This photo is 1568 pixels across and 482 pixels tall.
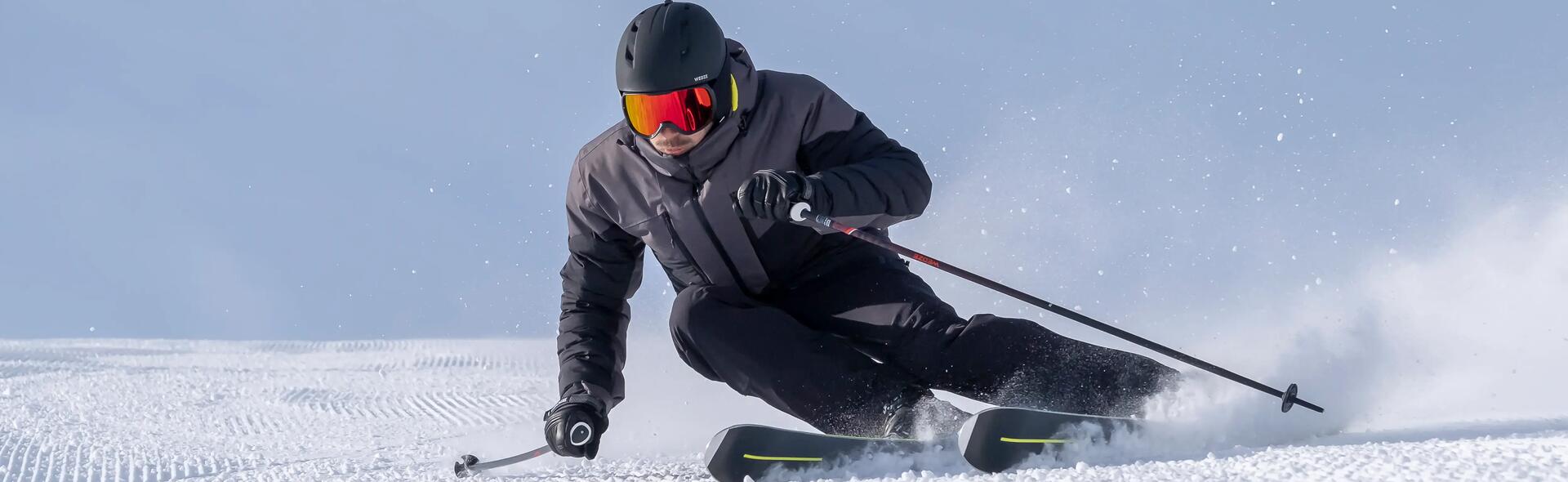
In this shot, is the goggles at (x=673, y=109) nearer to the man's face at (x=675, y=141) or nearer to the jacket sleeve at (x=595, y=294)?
the man's face at (x=675, y=141)

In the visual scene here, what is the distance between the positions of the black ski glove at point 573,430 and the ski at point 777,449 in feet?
1.89

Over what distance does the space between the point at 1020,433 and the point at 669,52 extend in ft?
4.06

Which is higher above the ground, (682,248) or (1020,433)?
(682,248)

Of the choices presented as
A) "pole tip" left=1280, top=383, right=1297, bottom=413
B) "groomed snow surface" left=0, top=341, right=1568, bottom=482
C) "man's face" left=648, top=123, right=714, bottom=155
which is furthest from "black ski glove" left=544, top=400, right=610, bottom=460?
"pole tip" left=1280, top=383, right=1297, bottom=413

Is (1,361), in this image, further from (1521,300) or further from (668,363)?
(1521,300)

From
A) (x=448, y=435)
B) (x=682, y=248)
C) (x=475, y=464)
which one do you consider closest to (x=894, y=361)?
(x=682, y=248)

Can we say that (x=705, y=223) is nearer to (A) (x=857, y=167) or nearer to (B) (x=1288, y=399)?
(A) (x=857, y=167)

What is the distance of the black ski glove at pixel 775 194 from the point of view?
92.0 inches

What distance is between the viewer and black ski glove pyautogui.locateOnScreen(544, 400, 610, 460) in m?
2.61

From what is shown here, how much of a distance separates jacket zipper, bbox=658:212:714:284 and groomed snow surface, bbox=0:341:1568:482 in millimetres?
518

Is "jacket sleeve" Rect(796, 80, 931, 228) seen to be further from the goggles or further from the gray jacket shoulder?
the gray jacket shoulder

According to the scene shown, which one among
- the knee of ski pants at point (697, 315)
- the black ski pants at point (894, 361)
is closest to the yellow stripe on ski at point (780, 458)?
the black ski pants at point (894, 361)

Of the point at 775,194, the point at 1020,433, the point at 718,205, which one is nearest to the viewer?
the point at 1020,433

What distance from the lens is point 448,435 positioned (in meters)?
4.73
